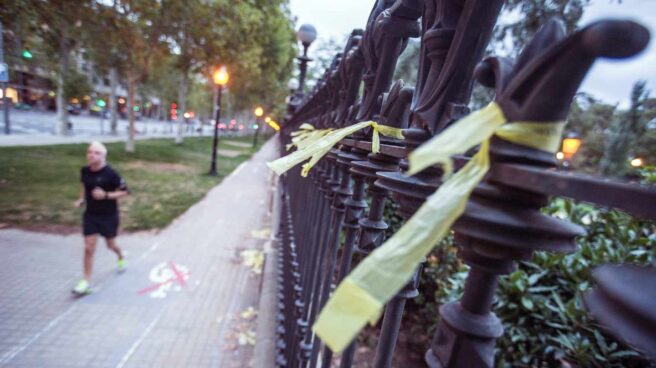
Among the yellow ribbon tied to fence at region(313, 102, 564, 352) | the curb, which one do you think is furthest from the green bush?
the yellow ribbon tied to fence at region(313, 102, 564, 352)

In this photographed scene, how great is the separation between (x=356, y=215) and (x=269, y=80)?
35983mm

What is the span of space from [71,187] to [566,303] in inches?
449

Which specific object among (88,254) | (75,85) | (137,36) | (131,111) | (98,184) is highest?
(137,36)

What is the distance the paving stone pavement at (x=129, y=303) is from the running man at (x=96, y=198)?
54 cm

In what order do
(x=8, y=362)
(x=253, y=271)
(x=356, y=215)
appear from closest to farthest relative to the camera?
1. (x=356, y=215)
2. (x=8, y=362)
3. (x=253, y=271)

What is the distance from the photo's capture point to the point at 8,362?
3354 mm

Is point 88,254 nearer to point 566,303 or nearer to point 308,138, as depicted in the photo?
point 308,138

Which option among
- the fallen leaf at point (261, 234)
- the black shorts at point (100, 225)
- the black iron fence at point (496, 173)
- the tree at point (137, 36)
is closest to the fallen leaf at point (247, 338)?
the black shorts at point (100, 225)

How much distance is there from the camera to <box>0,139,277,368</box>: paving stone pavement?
3633 mm

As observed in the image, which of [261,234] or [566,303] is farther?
[261,234]

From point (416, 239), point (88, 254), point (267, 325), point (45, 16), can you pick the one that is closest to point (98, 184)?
point (88, 254)

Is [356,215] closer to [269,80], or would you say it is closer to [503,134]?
[503,134]

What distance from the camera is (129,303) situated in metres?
4.55

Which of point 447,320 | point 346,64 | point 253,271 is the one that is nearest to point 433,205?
point 447,320
